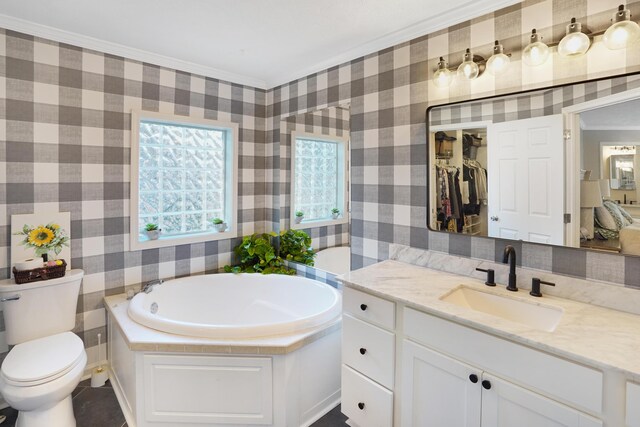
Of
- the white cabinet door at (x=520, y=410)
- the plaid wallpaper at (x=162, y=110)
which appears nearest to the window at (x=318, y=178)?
the plaid wallpaper at (x=162, y=110)

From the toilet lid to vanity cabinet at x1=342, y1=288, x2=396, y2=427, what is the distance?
1500 mm

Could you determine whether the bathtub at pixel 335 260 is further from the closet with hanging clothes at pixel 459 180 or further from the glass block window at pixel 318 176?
the closet with hanging clothes at pixel 459 180

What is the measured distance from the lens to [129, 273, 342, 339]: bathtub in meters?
2.63

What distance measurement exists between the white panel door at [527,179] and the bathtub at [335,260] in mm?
1243

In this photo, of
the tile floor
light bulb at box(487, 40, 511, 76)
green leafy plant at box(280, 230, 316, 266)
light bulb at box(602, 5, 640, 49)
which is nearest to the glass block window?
green leafy plant at box(280, 230, 316, 266)

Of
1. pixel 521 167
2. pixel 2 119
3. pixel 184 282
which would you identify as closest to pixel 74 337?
pixel 184 282

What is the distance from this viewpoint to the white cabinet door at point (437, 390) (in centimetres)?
130

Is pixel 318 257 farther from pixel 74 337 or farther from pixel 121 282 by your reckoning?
pixel 74 337

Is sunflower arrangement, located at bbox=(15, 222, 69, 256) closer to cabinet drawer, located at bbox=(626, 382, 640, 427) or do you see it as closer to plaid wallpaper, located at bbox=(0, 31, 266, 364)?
plaid wallpaper, located at bbox=(0, 31, 266, 364)

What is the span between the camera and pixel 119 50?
2.49 meters

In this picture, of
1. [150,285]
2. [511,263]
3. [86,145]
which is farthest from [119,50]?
[511,263]

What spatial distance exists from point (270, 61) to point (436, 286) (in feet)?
7.17

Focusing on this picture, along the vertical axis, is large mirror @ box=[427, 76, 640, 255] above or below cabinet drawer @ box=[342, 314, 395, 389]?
above

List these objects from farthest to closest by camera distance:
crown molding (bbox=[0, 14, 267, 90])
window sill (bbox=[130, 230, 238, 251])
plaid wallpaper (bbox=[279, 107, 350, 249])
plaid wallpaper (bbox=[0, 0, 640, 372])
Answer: plaid wallpaper (bbox=[279, 107, 350, 249]) → window sill (bbox=[130, 230, 238, 251]) → crown molding (bbox=[0, 14, 267, 90]) → plaid wallpaper (bbox=[0, 0, 640, 372])
